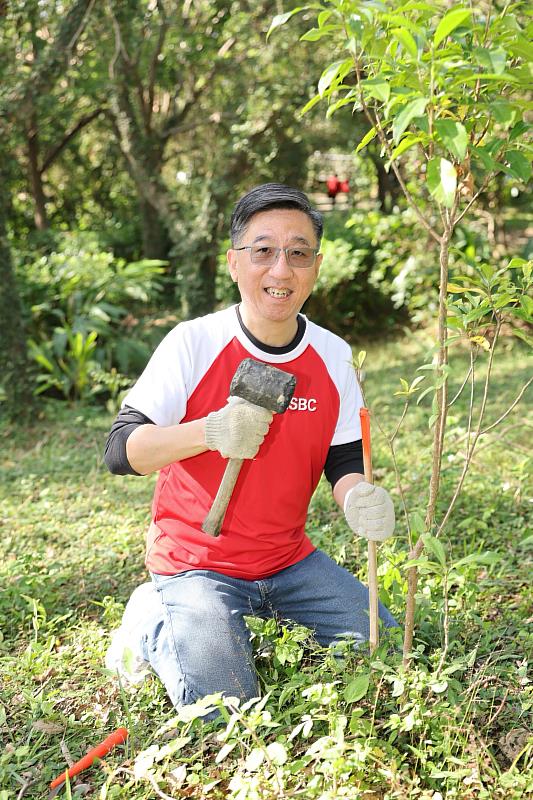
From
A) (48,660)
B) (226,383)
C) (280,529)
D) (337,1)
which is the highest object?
(337,1)

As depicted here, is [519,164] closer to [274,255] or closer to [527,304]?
[527,304]

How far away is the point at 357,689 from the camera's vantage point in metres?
1.96

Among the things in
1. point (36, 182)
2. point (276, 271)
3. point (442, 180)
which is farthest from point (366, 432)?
point (36, 182)

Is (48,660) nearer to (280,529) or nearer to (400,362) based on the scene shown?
(280,529)

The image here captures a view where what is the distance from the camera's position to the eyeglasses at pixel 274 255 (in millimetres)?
2240

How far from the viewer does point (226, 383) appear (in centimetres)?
235

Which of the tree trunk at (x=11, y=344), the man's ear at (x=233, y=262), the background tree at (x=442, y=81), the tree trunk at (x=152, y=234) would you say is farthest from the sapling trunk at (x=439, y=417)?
the tree trunk at (x=152, y=234)

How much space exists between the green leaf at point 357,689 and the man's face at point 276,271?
3.45 feet

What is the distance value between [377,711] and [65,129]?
974cm

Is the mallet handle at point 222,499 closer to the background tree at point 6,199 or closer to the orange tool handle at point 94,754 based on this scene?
the orange tool handle at point 94,754

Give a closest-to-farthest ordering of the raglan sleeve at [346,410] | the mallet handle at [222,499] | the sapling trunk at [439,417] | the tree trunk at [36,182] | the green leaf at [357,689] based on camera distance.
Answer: the sapling trunk at [439,417] → the green leaf at [357,689] → the mallet handle at [222,499] → the raglan sleeve at [346,410] → the tree trunk at [36,182]

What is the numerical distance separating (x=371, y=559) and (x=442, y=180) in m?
1.08

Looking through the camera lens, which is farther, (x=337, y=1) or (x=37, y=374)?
(x=37, y=374)

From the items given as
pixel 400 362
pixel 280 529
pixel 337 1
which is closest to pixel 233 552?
pixel 280 529
